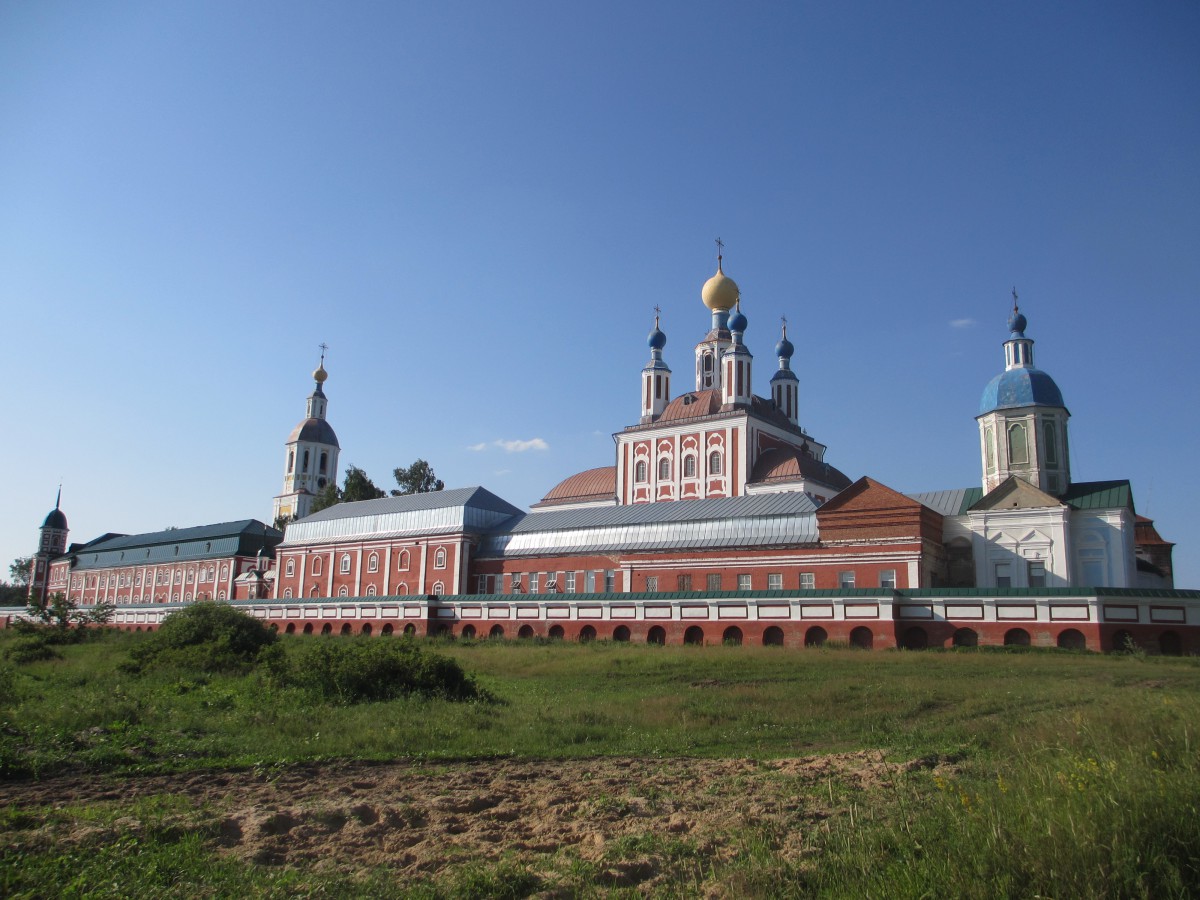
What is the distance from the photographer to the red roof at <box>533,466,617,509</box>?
186 feet

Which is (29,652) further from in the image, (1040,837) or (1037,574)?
(1037,574)

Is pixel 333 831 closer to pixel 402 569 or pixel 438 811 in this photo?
pixel 438 811

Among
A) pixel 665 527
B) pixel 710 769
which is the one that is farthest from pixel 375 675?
pixel 665 527

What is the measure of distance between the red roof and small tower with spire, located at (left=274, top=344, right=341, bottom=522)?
32503mm

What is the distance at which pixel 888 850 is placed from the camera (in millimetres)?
6422

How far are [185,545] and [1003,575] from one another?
2423 inches

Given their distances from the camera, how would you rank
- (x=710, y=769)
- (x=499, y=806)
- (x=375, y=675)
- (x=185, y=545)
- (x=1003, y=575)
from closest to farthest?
(x=499, y=806) → (x=710, y=769) → (x=375, y=675) → (x=1003, y=575) → (x=185, y=545)

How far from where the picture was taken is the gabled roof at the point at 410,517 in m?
51.4

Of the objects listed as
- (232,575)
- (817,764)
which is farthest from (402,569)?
(817,764)

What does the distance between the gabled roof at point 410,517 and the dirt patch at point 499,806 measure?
134 ft

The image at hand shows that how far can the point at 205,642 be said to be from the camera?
2336 cm

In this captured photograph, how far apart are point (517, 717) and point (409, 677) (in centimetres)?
307

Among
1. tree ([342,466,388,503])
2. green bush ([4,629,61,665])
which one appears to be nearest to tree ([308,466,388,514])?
tree ([342,466,388,503])

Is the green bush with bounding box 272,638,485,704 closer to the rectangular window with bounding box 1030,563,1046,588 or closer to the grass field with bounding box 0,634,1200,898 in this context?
the grass field with bounding box 0,634,1200,898
